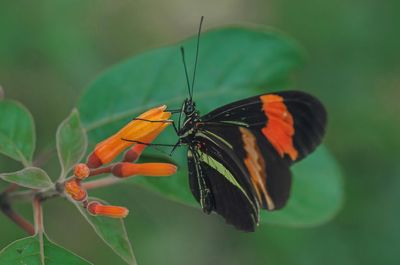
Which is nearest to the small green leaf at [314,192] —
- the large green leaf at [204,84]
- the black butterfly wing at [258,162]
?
the large green leaf at [204,84]

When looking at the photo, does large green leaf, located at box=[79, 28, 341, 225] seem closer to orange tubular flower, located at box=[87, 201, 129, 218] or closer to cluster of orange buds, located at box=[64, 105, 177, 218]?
cluster of orange buds, located at box=[64, 105, 177, 218]

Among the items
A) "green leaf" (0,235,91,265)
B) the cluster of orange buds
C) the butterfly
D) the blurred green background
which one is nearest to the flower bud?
the cluster of orange buds

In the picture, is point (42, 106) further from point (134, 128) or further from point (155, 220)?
point (134, 128)

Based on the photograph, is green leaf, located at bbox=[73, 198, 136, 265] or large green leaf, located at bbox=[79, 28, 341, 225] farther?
large green leaf, located at bbox=[79, 28, 341, 225]

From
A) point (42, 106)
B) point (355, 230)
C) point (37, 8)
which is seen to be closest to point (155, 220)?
point (42, 106)

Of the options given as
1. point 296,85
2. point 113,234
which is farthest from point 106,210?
point 296,85

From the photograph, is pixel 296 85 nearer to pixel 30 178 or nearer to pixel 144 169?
pixel 144 169
